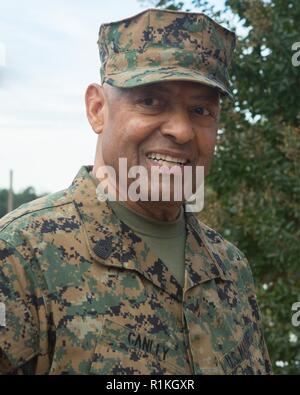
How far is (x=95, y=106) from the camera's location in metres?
2.56

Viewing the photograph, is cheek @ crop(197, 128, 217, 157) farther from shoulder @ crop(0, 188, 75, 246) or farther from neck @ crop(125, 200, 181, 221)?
shoulder @ crop(0, 188, 75, 246)

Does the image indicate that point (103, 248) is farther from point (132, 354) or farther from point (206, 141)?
point (206, 141)

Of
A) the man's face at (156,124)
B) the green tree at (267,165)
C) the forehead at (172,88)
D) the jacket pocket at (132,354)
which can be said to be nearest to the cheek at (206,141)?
the man's face at (156,124)

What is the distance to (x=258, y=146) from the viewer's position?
541 centimetres

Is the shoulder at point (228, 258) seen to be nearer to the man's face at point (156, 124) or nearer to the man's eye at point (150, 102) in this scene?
the man's face at point (156, 124)

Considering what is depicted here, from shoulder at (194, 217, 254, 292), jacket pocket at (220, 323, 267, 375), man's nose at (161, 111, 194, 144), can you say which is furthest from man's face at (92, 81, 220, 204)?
jacket pocket at (220, 323, 267, 375)

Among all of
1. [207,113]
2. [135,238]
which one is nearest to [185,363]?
[135,238]

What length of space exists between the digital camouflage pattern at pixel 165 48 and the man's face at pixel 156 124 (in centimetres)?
5

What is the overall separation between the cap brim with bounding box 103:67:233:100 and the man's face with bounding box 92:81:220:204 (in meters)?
0.03

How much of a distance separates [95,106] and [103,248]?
45 cm

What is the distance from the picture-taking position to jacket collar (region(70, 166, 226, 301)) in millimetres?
2408

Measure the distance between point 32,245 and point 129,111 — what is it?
1.56 feet

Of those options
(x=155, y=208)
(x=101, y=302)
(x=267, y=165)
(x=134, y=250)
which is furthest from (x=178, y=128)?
(x=267, y=165)

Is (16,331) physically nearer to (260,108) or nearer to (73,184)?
(73,184)
